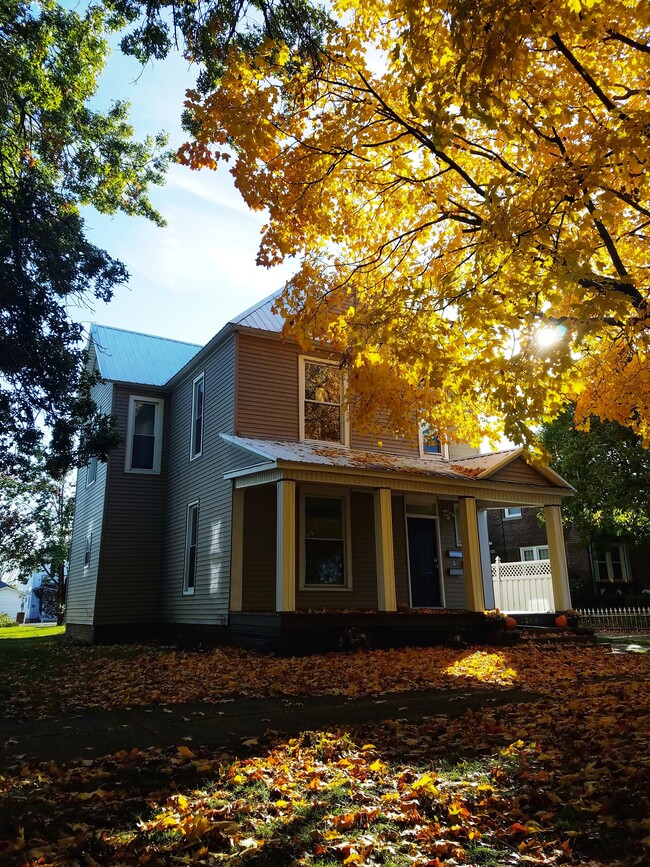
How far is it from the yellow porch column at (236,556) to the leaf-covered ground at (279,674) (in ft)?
3.56

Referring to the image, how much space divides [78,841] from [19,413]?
1104cm

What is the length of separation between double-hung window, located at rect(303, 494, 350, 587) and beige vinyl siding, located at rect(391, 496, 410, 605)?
1511 millimetres

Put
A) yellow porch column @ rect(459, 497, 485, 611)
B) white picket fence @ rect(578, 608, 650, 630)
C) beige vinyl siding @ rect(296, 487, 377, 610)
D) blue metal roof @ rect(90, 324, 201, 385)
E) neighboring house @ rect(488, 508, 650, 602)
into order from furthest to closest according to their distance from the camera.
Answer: neighboring house @ rect(488, 508, 650, 602) → white picket fence @ rect(578, 608, 650, 630) → blue metal roof @ rect(90, 324, 201, 385) → beige vinyl siding @ rect(296, 487, 377, 610) → yellow porch column @ rect(459, 497, 485, 611)

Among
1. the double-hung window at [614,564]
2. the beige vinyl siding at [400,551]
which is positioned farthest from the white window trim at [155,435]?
the double-hung window at [614,564]

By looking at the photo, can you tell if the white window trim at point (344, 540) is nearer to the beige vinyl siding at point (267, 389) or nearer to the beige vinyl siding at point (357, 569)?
the beige vinyl siding at point (357, 569)

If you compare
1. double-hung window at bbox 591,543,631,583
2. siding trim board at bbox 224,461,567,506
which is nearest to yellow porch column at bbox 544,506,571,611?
siding trim board at bbox 224,461,567,506

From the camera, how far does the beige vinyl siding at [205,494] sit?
1348 centimetres

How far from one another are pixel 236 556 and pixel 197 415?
189 inches

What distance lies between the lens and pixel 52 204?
1236cm

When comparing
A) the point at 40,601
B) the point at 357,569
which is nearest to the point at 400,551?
the point at 357,569

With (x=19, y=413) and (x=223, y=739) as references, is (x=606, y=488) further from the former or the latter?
(x=223, y=739)

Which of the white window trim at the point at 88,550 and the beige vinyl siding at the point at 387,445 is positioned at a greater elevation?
the beige vinyl siding at the point at 387,445

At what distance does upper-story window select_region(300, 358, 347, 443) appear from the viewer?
48.4 feet

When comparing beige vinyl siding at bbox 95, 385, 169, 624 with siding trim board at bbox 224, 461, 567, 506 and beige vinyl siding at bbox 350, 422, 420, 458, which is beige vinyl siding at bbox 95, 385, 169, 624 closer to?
siding trim board at bbox 224, 461, 567, 506
